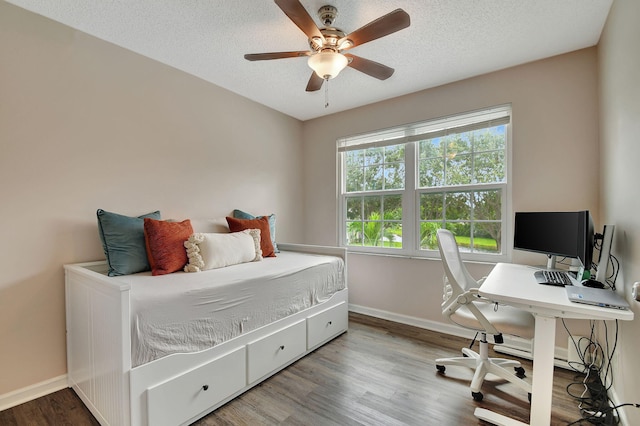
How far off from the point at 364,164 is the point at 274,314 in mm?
2119

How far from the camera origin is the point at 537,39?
2.05m

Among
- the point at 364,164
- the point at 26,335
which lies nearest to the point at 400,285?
the point at 364,164

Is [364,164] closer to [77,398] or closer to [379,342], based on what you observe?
[379,342]

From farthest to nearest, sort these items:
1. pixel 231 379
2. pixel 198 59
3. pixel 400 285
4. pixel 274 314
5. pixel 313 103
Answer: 1. pixel 313 103
2. pixel 400 285
3. pixel 198 59
4. pixel 274 314
5. pixel 231 379

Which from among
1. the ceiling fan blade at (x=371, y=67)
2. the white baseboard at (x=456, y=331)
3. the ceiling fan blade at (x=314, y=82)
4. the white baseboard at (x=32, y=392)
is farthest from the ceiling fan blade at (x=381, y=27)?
the white baseboard at (x=32, y=392)

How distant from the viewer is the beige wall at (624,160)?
4.43ft

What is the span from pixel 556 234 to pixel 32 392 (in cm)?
347

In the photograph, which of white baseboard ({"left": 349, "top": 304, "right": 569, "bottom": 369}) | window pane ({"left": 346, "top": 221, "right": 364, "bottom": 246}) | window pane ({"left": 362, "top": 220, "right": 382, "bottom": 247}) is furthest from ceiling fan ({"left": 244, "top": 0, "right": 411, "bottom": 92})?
white baseboard ({"left": 349, "top": 304, "right": 569, "bottom": 369})

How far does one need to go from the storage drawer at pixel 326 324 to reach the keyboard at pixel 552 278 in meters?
1.57

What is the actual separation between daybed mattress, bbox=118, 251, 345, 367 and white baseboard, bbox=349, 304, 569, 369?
3.28 feet

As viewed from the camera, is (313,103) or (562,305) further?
(313,103)

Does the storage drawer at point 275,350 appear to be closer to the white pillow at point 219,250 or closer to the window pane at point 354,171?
the white pillow at point 219,250

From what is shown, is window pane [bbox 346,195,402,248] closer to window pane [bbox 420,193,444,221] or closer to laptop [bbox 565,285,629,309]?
window pane [bbox 420,193,444,221]

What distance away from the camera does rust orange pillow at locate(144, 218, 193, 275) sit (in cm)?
197
